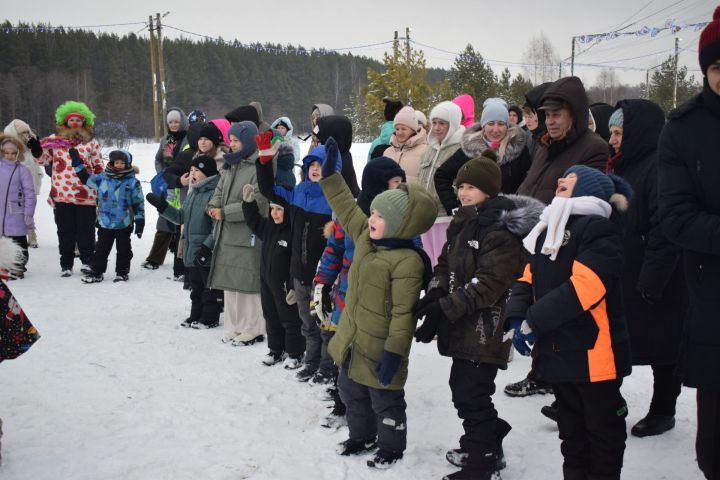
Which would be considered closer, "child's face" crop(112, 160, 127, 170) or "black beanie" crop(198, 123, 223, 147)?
"black beanie" crop(198, 123, 223, 147)

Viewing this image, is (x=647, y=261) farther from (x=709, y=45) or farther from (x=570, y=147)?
(x=709, y=45)

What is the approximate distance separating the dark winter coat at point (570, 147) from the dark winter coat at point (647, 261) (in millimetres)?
229

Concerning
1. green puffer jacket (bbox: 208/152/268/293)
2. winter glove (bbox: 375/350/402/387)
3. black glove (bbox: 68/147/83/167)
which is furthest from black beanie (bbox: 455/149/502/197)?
black glove (bbox: 68/147/83/167)

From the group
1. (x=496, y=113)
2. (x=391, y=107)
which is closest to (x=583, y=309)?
(x=496, y=113)

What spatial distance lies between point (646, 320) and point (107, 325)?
578 centimetres

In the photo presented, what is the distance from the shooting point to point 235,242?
20.3 feet

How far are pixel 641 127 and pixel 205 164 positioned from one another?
4621mm

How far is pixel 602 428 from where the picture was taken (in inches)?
115

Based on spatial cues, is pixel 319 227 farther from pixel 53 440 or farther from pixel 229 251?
pixel 53 440

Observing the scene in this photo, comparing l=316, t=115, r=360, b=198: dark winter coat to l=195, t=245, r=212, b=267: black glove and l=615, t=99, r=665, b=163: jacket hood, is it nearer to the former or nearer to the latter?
l=195, t=245, r=212, b=267: black glove

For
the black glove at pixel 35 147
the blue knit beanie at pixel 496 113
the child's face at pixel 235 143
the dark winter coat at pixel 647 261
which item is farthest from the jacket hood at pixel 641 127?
the black glove at pixel 35 147

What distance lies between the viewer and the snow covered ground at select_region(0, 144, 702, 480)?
369cm

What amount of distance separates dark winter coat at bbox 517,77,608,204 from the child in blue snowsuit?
6.73m

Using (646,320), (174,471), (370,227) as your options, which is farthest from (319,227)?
(646,320)
